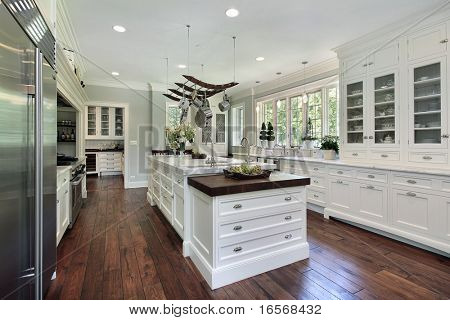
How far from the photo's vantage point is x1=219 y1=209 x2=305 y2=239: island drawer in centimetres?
199

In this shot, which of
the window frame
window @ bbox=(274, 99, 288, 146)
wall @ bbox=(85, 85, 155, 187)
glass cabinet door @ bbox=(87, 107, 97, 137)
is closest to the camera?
the window frame

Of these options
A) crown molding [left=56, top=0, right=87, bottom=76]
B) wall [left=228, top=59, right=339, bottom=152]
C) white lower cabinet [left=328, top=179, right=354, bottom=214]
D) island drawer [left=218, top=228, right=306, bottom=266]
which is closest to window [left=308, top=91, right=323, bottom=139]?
wall [left=228, top=59, right=339, bottom=152]

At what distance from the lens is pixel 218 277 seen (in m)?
1.94

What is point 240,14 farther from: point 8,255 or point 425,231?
point 425,231

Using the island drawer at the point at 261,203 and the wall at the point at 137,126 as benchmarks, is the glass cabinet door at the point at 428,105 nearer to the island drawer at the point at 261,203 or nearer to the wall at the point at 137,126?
the island drawer at the point at 261,203

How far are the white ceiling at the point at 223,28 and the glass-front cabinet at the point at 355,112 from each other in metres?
0.70

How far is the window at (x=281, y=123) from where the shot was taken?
565 centimetres

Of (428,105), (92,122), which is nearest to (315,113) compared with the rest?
(428,105)

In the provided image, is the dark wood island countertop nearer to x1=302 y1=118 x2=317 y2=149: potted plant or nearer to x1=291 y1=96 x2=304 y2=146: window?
x1=302 y1=118 x2=317 y2=149: potted plant

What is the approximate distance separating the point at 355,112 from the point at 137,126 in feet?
16.7

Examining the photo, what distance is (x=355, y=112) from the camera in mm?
3615

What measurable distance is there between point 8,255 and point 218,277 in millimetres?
1360

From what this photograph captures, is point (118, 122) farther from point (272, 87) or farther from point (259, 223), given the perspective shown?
point (259, 223)

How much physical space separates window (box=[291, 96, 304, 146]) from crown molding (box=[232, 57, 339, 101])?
1.22 ft
